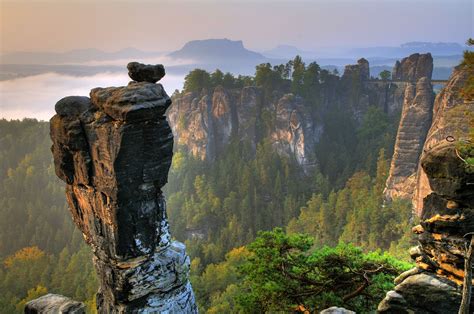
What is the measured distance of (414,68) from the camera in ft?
213

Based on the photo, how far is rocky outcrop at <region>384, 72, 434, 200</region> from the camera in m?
49.3

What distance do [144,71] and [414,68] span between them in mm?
60092

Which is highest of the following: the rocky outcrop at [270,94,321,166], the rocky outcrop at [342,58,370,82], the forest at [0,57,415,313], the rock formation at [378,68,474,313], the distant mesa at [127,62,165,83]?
the distant mesa at [127,62,165,83]

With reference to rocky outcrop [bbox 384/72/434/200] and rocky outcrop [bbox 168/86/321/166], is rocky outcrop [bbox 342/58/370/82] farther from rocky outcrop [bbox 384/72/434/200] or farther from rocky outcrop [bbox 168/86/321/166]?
rocky outcrop [bbox 384/72/434/200]

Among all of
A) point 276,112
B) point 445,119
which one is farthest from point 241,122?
point 445,119

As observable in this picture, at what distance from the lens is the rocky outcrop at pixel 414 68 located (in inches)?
2450

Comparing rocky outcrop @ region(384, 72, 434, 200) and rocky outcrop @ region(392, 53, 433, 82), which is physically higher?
rocky outcrop @ region(392, 53, 433, 82)

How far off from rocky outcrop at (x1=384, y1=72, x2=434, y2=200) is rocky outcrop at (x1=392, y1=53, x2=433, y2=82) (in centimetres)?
1186

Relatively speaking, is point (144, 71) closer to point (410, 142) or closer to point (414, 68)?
point (410, 142)

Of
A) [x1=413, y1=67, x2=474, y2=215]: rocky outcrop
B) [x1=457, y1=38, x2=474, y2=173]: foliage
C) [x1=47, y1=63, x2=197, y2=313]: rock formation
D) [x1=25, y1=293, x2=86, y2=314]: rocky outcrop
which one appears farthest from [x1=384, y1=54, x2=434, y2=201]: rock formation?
[x1=25, y1=293, x2=86, y2=314]: rocky outcrop

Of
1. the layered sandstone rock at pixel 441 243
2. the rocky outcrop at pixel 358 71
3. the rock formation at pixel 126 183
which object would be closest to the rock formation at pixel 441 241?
the layered sandstone rock at pixel 441 243

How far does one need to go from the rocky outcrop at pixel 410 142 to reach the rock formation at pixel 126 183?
40.4m

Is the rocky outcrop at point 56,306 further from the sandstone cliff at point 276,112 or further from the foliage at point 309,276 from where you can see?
the sandstone cliff at point 276,112

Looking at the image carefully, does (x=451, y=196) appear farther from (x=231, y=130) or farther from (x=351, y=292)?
(x=231, y=130)
